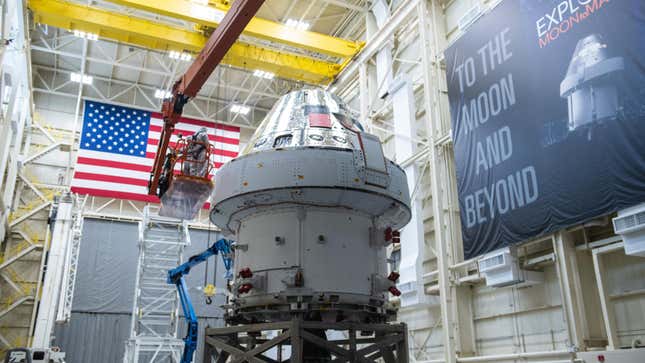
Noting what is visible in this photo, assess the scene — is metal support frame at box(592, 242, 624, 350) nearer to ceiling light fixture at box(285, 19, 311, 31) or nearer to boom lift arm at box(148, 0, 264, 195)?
boom lift arm at box(148, 0, 264, 195)

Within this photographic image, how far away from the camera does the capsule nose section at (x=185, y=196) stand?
1378 cm

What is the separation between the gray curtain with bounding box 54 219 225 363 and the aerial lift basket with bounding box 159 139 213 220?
8.30 meters

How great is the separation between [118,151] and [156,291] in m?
6.45

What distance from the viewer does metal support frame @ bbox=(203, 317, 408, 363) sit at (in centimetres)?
563

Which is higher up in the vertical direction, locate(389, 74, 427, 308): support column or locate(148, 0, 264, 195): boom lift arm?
locate(148, 0, 264, 195): boom lift arm

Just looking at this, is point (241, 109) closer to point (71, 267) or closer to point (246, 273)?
point (71, 267)

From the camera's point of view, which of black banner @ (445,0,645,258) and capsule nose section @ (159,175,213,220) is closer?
black banner @ (445,0,645,258)

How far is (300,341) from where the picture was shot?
18.2 ft

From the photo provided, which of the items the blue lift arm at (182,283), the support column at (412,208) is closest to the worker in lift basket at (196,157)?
the blue lift arm at (182,283)

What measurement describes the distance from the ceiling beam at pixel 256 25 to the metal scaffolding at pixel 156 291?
→ 737cm

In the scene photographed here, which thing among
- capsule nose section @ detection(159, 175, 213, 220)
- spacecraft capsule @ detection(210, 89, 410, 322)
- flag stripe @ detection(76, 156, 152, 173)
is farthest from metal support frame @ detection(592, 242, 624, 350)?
flag stripe @ detection(76, 156, 152, 173)

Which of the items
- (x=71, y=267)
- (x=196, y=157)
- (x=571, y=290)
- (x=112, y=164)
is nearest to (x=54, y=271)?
(x=71, y=267)

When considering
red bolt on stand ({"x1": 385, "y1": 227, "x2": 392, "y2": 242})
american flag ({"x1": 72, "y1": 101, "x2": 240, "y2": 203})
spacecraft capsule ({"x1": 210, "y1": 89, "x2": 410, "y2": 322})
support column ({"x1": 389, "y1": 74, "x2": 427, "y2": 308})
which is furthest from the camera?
american flag ({"x1": 72, "y1": 101, "x2": 240, "y2": 203})

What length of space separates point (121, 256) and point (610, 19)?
68.5 ft
